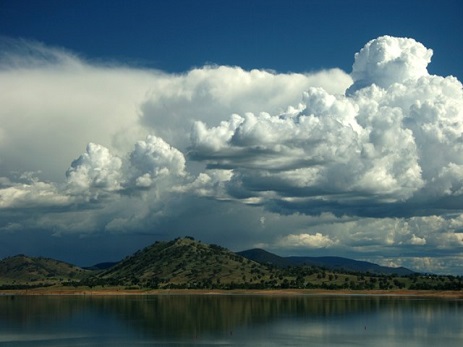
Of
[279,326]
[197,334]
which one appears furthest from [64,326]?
[279,326]

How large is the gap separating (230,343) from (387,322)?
70816mm

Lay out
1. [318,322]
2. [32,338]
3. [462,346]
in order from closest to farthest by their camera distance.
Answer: [462,346] < [32,338] < [318,322]

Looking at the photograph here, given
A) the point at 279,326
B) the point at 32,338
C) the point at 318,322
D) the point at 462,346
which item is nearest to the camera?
the point at 462,346

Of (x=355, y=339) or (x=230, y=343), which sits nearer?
(x=230, y=343)

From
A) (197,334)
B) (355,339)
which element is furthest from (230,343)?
(355,339)

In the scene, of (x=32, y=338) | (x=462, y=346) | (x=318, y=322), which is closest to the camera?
(x=462, y=346)

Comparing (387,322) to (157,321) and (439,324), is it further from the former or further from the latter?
(157,321)

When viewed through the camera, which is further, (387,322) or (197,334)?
(387,322)

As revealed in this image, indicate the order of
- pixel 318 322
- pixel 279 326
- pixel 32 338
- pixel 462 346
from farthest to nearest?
pixel 318 322 → pixel 279 326 → pixel 32 338 → pixel 462 346

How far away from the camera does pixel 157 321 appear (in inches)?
7692

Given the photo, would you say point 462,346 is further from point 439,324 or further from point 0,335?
point 0,335

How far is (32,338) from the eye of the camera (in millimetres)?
152000

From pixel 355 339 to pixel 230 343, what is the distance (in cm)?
3108

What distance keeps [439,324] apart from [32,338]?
11280 cm
